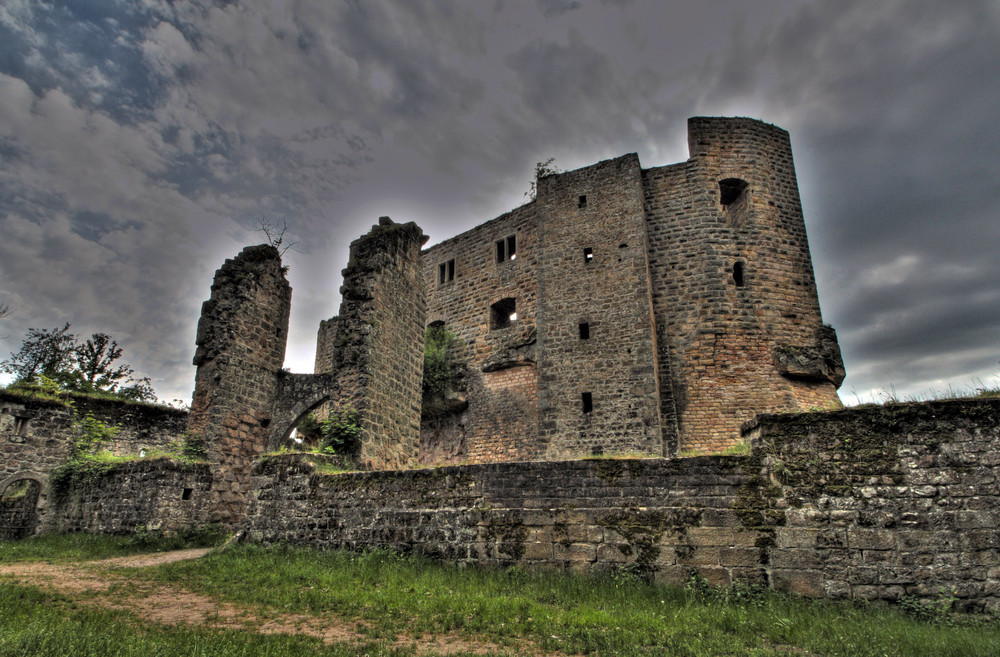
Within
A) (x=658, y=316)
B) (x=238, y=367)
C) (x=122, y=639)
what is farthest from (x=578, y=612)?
(x=658, y=316)

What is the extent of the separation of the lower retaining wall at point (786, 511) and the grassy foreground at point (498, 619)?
29cm

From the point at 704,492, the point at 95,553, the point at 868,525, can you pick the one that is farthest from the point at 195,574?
the point at 868,525

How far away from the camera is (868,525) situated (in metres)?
6.00

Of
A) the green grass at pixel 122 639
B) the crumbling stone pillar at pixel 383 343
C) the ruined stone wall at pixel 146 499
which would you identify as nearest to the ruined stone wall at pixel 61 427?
the ruined stone wall at pixel 146 499

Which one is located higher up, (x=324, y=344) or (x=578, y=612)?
(x=324, y=344)

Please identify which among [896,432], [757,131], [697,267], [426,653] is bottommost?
[426,653]

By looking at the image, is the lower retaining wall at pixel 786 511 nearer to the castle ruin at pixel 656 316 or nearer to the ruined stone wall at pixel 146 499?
the ruined stone wall at pixel 146 499

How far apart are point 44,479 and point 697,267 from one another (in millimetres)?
19702

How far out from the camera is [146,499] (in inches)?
430

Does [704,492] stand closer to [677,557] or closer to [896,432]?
[677,557]

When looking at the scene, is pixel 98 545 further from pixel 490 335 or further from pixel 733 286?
pixel 733 286

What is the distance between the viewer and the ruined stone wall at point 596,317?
15969 millimetres

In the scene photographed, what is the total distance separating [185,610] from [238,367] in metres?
8.56

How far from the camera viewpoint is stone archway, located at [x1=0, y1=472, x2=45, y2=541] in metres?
14.1
